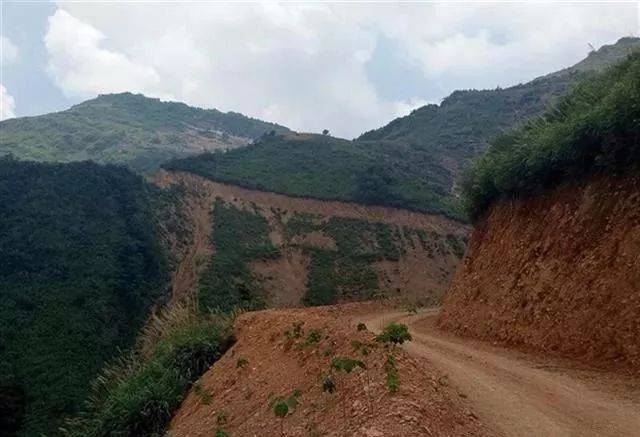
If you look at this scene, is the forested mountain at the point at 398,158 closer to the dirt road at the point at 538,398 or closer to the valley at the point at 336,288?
the valley at the point at 336,288

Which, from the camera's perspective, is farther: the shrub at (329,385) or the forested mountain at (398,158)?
the forested mountain at (398,158)

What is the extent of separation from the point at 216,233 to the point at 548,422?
4699cm

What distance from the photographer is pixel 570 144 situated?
1489cm

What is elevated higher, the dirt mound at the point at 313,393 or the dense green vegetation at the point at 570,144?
the dense green vegetation at the point at 570,144

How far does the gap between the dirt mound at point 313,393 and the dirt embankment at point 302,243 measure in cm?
3062

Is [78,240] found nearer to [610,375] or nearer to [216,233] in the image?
[216,233]

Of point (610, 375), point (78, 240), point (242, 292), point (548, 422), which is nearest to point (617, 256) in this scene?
point (610, 375)

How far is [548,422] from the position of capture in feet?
25.3

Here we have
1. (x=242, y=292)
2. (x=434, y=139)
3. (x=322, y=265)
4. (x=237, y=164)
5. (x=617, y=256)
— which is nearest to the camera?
(x=617, y=256)

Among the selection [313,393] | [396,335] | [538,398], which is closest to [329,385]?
[313,393]

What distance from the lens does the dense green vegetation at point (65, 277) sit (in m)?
28.7

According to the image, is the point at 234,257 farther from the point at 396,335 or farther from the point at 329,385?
the point at 329,385

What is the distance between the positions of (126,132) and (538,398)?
145501 mm

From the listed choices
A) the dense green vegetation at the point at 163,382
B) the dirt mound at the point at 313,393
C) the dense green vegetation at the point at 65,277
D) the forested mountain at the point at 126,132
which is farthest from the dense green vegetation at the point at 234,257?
the forested mountain at the point at 126,132
